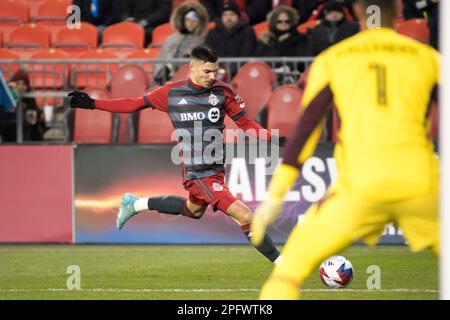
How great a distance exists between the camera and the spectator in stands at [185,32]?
14.1 metres

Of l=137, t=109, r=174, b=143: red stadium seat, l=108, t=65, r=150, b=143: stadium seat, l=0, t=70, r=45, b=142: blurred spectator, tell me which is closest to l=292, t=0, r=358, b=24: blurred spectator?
l=108, t=65, r=150, b=143: stadium seat

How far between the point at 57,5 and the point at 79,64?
308 centimetres

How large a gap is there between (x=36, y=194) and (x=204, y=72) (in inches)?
172

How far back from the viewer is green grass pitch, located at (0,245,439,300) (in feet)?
28.7

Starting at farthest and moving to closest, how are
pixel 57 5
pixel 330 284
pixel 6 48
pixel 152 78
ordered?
pixel 57 5, pixel 6 48, pixel 152 78, pixel 330 284

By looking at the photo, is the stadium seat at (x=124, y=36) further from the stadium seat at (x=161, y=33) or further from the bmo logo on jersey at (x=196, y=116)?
the bmo logo on jersey at (x=196, y=116)

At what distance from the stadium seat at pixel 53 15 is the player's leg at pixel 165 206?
7099mm

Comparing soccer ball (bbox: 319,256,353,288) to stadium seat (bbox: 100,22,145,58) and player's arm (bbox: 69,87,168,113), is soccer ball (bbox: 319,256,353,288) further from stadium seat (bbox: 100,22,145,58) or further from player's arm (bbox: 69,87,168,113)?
stadium seat (bbox: 100,22,145,58)

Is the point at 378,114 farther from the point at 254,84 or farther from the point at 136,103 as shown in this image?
the point at 254,84

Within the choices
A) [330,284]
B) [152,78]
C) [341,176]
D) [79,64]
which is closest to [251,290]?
[330,284]

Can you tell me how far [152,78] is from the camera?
47.1ft

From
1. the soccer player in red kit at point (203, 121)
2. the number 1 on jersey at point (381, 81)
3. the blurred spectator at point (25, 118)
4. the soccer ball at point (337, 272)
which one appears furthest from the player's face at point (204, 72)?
the blurred spectator at point (25, 118)

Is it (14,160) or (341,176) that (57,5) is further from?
(341,176)

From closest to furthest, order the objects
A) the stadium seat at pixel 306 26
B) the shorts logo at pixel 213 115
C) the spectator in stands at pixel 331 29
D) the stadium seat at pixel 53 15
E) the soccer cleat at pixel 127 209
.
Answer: the shorts logo at pixel 213 115 → the soccer cleat at pixel 127 209 → the spectator in stands at pixel 331 29 → the stadium seat at pixel 306 26 → the stadium seat at pixel 53 15
